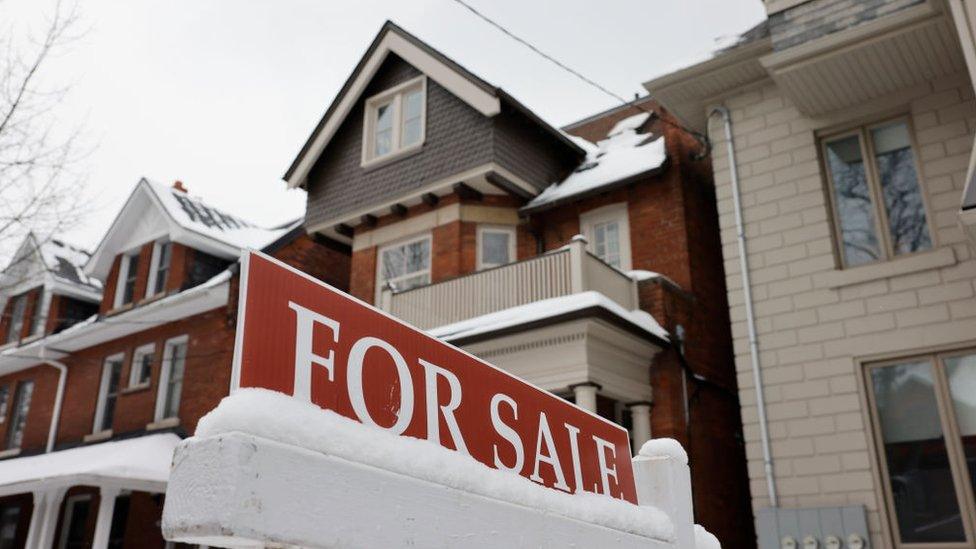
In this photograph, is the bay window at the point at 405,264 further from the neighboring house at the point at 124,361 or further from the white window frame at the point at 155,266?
the white window frame at the point at 155,266

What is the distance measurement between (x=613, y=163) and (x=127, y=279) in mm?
13402

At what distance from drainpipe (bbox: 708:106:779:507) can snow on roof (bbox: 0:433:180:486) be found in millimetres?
9467

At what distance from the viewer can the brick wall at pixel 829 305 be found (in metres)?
9.01

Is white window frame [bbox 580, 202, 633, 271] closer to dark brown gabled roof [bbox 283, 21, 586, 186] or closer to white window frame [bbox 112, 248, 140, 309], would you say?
dark brown gabled roof [bbox 283, 21, 586, 186]

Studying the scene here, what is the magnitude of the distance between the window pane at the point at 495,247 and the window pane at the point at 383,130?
3228 mm

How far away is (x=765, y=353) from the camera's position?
32.8 ft

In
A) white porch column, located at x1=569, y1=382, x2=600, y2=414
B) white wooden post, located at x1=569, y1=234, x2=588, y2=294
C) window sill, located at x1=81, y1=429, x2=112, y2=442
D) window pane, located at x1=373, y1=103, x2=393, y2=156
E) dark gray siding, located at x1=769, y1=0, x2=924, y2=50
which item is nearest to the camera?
dark gray siding, located at x1=769, y1=0, x2=924, y2=50

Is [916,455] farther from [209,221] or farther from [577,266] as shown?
[209,221]

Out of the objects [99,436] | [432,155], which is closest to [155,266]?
[99,436]

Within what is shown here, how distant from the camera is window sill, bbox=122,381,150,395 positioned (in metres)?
18.2

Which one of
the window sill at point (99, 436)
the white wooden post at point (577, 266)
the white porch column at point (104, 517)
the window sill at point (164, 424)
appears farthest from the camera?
the window sill at point (99, 436)

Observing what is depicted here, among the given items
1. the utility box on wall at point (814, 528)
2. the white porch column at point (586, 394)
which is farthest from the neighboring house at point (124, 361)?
the utility box on wall at point (814, 528)

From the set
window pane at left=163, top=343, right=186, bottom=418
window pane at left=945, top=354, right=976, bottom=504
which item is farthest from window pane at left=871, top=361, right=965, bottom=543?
window pane at left=163, top=343, right=186, bottom=418

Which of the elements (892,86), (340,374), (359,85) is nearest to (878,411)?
(892,86)
